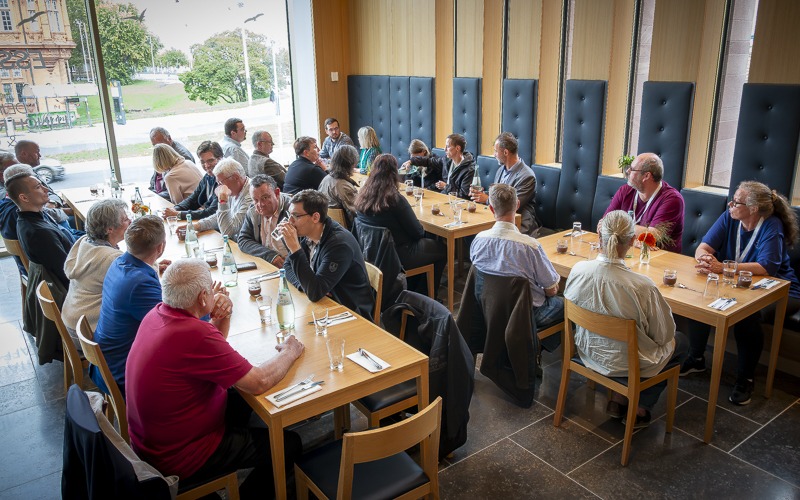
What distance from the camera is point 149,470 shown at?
2.19 meters

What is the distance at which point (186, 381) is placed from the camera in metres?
2.36

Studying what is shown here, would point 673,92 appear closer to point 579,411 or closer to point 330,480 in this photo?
point 579,411

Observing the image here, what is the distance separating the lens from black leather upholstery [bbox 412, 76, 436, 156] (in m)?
7.68

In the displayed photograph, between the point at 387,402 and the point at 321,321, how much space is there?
1.73 feet

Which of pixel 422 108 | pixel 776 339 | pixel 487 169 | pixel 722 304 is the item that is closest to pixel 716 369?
pixel 722 304

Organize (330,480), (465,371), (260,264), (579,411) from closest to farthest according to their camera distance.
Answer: (330,480) < (465,371) < (579,411) < (260,264)

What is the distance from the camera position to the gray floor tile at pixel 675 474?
308cm

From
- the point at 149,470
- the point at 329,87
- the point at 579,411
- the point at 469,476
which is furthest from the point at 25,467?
the point at 329,87

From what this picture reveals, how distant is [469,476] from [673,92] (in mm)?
3632

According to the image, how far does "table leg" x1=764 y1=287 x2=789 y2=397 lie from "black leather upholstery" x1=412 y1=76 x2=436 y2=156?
4.78m

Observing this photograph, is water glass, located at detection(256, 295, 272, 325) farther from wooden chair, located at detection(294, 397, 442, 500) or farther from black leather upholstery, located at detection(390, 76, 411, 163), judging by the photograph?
black leather upholstery, located at detection(390, 76, 411, 163)

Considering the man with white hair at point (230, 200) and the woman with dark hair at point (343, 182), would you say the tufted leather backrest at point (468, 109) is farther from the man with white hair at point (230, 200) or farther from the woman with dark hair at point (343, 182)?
the man with white hair at point (230, 200)

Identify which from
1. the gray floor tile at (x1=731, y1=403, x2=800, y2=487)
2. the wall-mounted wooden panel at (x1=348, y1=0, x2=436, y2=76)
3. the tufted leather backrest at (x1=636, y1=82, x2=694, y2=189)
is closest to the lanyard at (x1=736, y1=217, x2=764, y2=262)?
the gray floor tile at (x1=731, y1=403, x2=800, y2=487)

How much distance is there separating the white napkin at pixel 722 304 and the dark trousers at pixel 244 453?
233 cm
